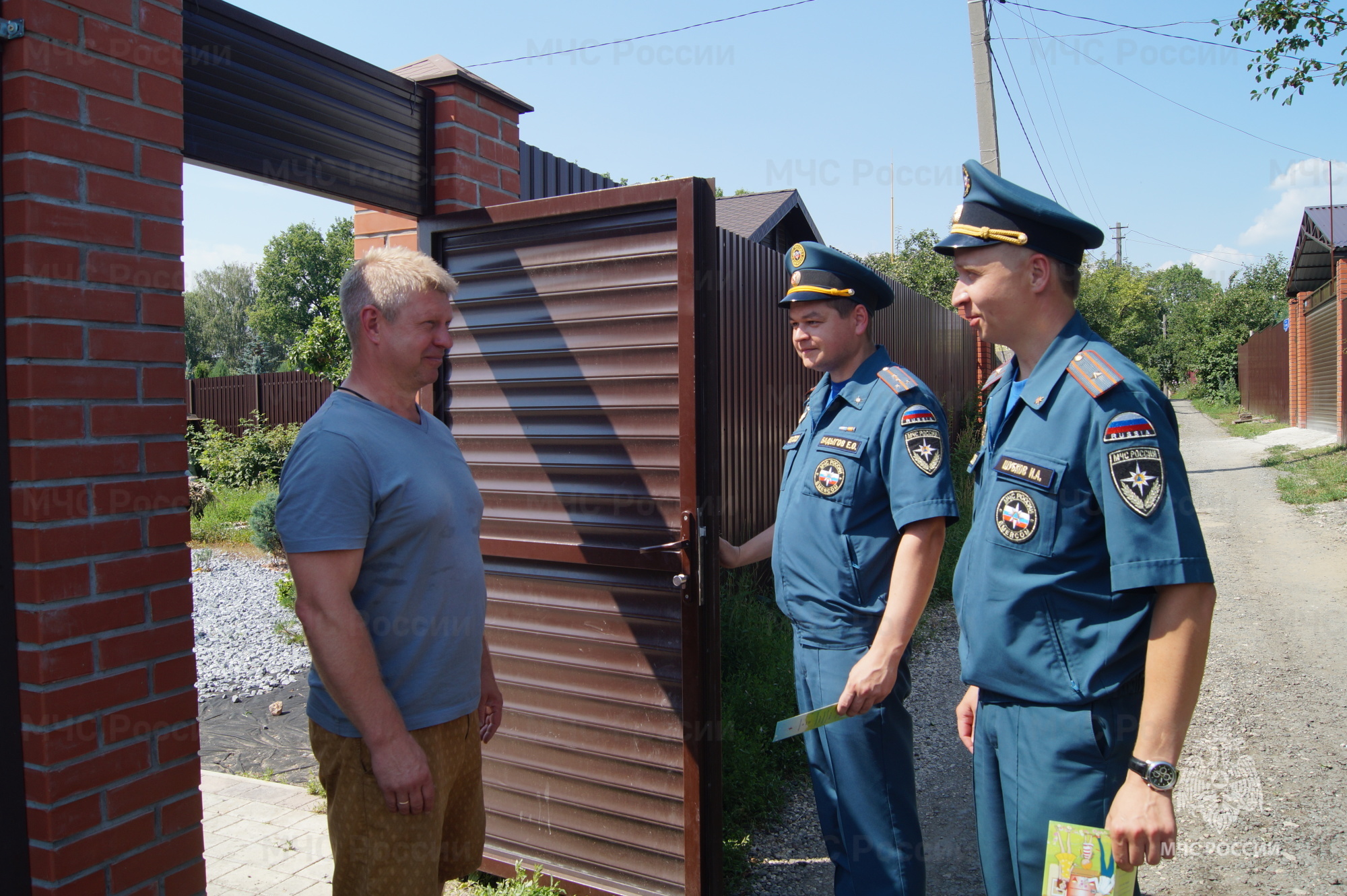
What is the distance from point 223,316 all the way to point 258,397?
5111 centimetres

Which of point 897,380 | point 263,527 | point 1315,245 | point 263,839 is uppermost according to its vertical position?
point 1315,245

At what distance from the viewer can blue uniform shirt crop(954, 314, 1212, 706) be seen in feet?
5.19

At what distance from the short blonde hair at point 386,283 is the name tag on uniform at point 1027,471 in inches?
54.9

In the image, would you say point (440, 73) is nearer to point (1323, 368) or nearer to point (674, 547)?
point (674, 547)

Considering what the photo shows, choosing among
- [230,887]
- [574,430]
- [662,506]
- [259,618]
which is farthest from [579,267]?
[259,618]

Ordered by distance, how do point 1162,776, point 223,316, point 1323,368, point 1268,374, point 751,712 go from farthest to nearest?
point 223,316 → point 1268,374 → point 1323,368 → point 751,712 → point 1162,776

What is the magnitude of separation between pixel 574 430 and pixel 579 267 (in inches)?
22.8

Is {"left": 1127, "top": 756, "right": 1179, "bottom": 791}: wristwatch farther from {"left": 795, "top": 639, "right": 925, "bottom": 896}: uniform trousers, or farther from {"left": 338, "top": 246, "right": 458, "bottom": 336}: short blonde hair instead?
{"left": 338, "top": 246, "right": 458, "bottom": 336}: short blonde hair

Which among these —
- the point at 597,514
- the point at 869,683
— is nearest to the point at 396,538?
the point at 597,514

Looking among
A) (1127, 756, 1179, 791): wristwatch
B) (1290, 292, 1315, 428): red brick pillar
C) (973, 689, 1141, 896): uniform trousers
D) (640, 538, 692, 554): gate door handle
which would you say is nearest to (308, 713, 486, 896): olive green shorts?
(640, 538, 692, 554): gate door handle

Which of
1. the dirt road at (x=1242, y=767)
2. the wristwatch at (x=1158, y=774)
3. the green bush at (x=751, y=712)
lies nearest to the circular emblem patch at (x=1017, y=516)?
the wristwatch at (x=1158, y=774)

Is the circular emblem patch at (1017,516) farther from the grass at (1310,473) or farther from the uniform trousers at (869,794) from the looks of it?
the grass at (1310,473)

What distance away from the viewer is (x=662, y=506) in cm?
289

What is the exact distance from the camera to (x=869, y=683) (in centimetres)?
229
